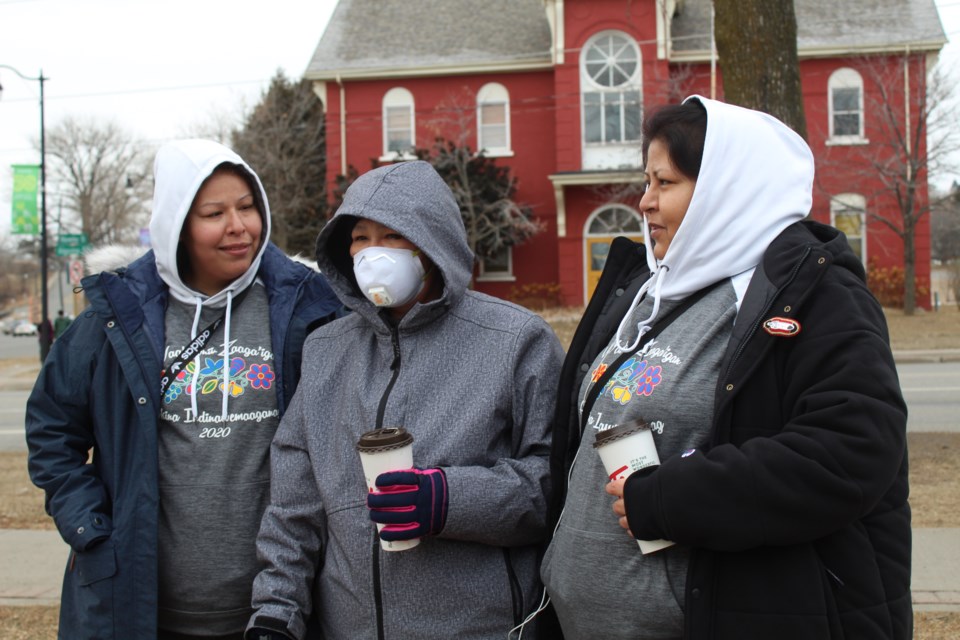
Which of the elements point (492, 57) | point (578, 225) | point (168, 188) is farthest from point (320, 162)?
point (168, 188)

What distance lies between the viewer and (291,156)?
107 ft

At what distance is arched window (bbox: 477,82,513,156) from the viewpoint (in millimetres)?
28109

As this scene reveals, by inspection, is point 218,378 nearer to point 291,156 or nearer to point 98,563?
point 98,563

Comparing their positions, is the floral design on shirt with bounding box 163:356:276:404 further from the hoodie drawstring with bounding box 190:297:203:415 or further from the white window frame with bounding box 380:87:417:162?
the white window frame with bounding box 380:87:417:162

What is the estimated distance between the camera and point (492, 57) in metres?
27.8

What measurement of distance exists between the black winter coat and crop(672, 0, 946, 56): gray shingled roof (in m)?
26.0

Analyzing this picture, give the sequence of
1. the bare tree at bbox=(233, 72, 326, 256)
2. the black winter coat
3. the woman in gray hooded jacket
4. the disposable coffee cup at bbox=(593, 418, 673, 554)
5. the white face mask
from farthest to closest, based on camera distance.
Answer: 1. the bare tree at bbox=(233, 72, 326, 256)
2. the white face mask
3. the woman in gray hooded jacket
4. the disposable coffee cup at bbox=(593, 418, 673, 554)
5. the black winter coat

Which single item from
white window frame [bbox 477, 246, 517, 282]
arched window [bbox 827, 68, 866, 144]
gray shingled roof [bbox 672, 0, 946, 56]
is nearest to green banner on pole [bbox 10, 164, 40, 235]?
white window frame [bbox 477, 246, 517, 282]

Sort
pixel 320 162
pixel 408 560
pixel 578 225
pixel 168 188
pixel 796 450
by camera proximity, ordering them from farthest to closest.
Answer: pixel 320 162
pixel 578 225
pixel 168 188
pixel 408 560
pixel 796 450

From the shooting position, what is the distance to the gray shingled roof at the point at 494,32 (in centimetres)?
2608

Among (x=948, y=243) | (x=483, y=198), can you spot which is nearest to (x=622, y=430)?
(x=483, y=198)

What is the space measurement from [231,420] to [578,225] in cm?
2488

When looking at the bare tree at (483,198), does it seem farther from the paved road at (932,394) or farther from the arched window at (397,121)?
the paved road at (932,394)

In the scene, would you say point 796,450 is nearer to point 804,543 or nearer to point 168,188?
point 804,543
